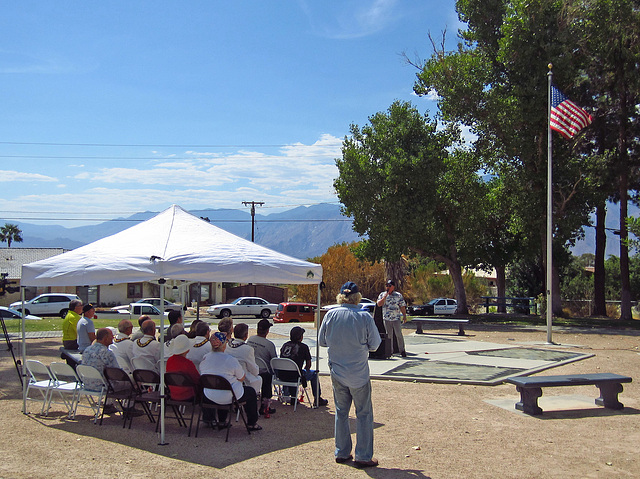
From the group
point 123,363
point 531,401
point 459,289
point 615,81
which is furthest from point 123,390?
point 615,81

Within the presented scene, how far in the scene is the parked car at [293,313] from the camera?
1273 inches

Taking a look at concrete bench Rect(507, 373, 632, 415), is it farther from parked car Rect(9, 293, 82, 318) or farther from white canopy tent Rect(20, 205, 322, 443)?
parked car Rect(9, 293, 82, 318)

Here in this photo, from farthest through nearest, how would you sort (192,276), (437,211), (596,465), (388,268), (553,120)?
(388,268), (437,211), (553,120), (192,276), (596,465)

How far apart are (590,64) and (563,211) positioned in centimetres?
773

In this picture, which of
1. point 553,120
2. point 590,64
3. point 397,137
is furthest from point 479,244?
point 553,120

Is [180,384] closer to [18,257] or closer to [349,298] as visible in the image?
[349,298]

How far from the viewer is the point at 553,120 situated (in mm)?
17812

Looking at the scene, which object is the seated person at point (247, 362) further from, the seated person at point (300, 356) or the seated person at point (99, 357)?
the seated person at point (99, 357)

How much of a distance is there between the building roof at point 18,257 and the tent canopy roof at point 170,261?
150 feet

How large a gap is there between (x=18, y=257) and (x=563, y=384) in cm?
5381

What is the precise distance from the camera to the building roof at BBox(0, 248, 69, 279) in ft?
162

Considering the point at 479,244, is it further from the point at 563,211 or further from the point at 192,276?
the point at 192,276

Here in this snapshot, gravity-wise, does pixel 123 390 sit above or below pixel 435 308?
above

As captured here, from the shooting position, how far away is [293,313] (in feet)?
107
